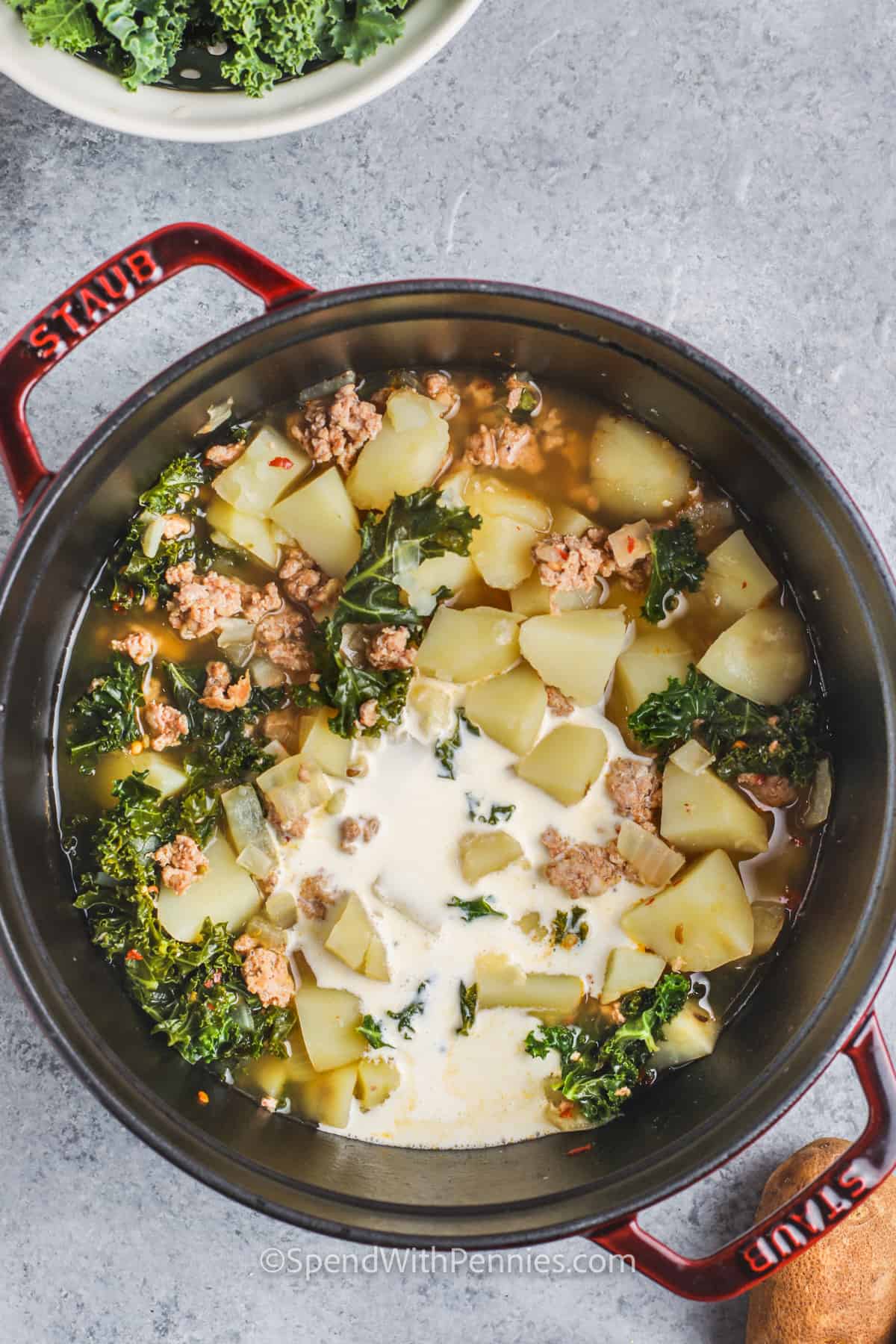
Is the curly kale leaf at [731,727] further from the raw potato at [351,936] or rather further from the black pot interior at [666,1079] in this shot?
the raw potato at [351,936]

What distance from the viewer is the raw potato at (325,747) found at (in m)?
2.96

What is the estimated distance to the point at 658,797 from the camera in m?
3.02

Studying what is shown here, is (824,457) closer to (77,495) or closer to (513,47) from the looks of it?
(513,47)

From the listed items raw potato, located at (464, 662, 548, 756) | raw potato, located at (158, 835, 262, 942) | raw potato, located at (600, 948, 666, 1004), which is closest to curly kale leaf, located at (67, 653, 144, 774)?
raw potato, located at (158, 835, 262, 942)

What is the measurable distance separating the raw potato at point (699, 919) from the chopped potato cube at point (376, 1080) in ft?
2.41

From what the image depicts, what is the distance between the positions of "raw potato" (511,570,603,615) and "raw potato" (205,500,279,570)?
0.66 metres

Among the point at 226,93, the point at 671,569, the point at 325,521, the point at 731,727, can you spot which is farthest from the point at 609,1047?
the point at 226,93

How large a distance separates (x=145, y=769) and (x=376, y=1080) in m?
1.03

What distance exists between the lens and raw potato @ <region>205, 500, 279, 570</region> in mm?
2984

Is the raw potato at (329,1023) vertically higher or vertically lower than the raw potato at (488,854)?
lower

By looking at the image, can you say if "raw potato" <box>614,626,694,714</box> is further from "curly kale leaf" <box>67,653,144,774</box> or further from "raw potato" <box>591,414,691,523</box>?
"curly kale leaf" <box>67,653,144,774</box>

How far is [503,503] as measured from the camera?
9.75 ft

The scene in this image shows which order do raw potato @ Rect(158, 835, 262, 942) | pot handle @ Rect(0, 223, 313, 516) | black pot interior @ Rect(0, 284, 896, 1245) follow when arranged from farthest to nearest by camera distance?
raw potato @ Rect(158, 835, 262, 942) < black pot interior @ Rect(0, 284, 896, 1245) < pot handle @ Rect(0, 223, 313, 516)

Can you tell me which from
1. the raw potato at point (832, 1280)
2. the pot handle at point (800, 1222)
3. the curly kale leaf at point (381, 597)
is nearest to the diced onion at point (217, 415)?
the curly kale leaf at point (381, 597)
